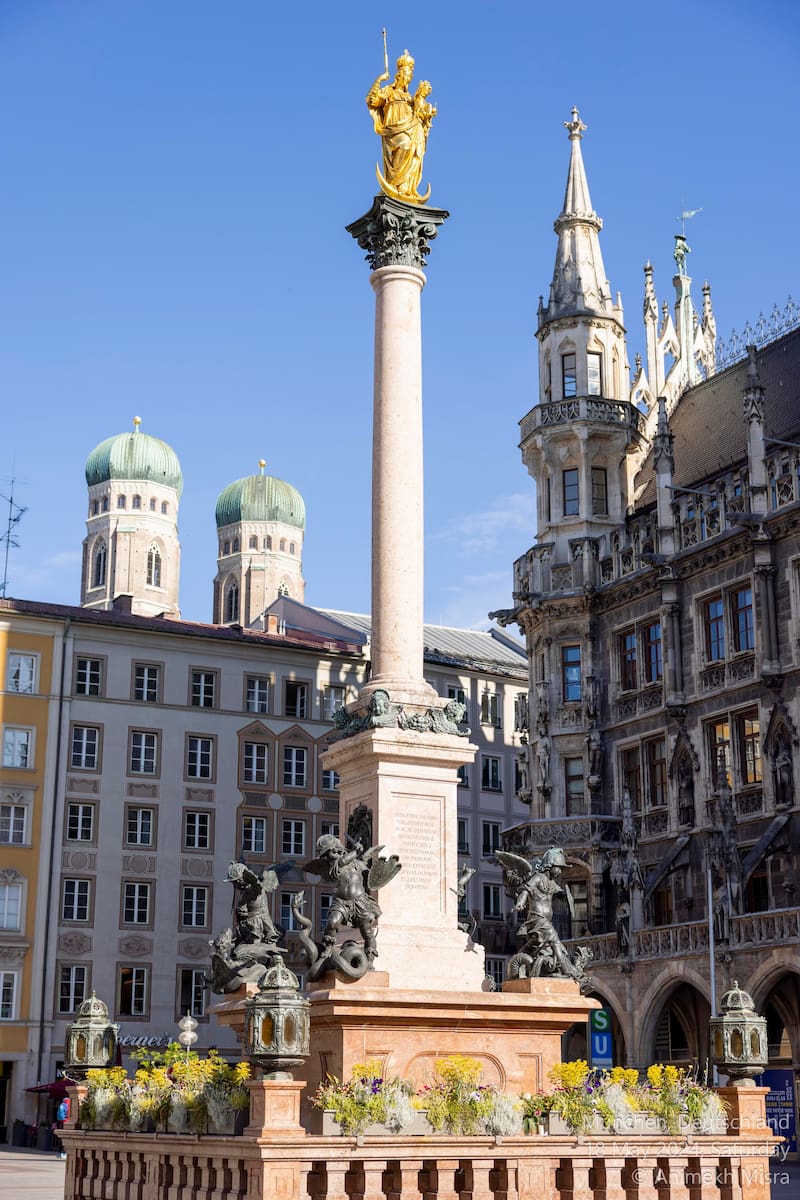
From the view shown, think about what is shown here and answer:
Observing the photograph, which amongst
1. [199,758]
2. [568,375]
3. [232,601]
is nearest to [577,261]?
[568,375]

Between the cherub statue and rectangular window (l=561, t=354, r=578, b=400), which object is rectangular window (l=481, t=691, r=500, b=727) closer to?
rectangular window (l=561, t=354, r=578, b=400)

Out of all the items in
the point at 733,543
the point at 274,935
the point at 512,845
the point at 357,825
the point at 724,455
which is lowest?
the point at 274,935

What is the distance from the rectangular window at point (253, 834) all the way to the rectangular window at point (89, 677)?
7.43 m

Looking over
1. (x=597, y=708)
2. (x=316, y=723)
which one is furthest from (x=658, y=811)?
(x=316, y=723)

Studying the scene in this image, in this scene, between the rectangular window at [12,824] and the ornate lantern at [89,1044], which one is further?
the rectangular window at [12,824]

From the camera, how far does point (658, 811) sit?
165 ft

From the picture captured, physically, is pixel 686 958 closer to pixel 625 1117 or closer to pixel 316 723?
pixel 316 723

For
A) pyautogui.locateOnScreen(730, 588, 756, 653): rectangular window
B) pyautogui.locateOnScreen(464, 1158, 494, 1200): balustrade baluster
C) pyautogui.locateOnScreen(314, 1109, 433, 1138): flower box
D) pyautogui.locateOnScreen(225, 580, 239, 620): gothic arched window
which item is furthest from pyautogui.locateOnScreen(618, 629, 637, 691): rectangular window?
pyautogui.locateOnScreen(225, 580, 239, 620): gothic arched window

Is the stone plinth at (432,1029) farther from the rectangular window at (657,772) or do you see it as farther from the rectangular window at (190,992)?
the rectangular window at (190,992)

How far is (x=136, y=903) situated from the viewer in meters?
58.9

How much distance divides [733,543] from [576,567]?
24.4 feet

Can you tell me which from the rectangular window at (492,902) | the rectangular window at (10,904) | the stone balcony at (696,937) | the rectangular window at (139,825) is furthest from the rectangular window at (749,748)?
the rectangular window at (10,904)

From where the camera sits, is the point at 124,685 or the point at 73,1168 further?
the point at 124,685

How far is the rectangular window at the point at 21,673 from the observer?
5934 cm
